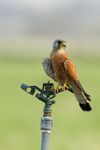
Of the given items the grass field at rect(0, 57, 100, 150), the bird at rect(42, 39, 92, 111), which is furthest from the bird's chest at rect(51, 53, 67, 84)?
the grass field at rect(0, 57, 100, 150)

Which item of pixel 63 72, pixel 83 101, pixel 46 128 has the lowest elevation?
pixel 46 128

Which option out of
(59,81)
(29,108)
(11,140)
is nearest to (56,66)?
(59,81)

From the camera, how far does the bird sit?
5.43 meters

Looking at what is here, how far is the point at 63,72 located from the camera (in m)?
5.77

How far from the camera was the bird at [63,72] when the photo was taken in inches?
214

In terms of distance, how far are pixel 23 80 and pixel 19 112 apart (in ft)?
9.88

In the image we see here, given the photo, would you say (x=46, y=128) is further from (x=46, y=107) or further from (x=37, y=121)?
(x=37, y=121)

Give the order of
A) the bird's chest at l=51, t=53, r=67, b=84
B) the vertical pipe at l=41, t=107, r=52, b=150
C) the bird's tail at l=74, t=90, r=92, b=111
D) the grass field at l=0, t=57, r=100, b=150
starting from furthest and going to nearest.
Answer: the grass field at l=0, t=57, r=100, b=150, the bird's chest at l=51, t=53, r=67, b=84, the bird's tail at l=74, t=90, r=92, b=111, the vertical pipe at l=41, t=107, r=52, b=150

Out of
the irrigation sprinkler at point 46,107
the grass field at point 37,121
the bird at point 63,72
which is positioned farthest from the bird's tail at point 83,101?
the grass field at point 37,121

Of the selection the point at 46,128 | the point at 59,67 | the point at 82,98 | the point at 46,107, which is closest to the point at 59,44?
the point at 59,67

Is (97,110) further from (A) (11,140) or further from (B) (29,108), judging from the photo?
(A) (11,140)

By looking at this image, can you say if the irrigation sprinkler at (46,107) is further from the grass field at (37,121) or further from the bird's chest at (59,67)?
the grass field at (37,121)

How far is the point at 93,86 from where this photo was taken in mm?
15438

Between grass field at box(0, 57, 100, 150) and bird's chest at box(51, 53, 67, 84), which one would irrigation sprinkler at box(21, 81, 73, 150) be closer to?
bird's chest at box(51, 53, 67, 84)
